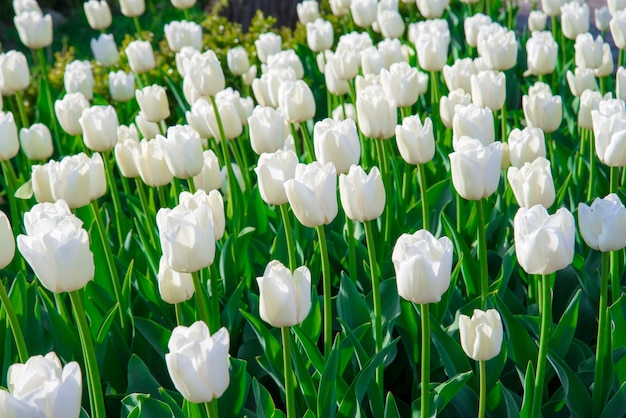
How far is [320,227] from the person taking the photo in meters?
1.83

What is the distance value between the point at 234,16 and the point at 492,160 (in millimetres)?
5197

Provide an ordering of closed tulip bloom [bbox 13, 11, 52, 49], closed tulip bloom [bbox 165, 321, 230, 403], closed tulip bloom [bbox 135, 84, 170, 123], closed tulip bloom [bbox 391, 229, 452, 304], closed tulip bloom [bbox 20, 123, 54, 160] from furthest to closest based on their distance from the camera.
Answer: closed tulip bloom [bbox 13, 11, 52, 49]
closed tulip bloom [bbox 20, 123, 54, 160]
closed tulip bloom [bbox 135, 84, 170, 123]
closed tulip bloom [bbox 391, 229, 452, 304]
closed tulip bloom [bbox 165, 321, 230, 403]

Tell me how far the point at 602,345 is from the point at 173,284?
981 millimetres

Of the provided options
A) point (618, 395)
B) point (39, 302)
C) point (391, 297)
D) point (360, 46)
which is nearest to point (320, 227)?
point (391, 297)

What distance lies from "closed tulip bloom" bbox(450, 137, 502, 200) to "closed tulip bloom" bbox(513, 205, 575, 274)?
275 mm

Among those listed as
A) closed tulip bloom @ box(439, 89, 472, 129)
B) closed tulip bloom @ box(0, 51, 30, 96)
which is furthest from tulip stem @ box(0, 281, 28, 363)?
closed tulip bloom @ box(0, 51, 30, 96)

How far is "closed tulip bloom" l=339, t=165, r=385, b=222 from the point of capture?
5.90 feet

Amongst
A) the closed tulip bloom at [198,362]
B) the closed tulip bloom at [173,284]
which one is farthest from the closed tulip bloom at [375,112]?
the closed tulip bloom at [198,362]

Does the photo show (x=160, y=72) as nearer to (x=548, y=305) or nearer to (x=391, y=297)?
(x=391, y=297)

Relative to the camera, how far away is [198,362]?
53.7 inches

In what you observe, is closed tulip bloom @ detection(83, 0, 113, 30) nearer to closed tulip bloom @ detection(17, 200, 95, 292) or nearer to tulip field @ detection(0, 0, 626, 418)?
tulip field @ detection(0, 0, 626, 418)

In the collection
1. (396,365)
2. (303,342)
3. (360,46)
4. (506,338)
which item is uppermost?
(360,46)

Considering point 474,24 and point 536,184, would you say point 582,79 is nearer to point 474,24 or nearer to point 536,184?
point 474,24

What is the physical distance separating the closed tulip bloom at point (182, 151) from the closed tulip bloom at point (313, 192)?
0.54 m
